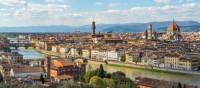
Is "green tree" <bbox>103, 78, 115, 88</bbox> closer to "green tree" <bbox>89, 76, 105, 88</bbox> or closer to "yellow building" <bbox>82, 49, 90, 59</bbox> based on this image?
"green tree" <bbox>89, 76, 105, 88</bbox>

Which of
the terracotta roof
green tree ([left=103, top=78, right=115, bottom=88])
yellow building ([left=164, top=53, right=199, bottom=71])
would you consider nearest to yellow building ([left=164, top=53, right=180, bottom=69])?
yellow building ([left=164, top=53, right=199, bottom=71])

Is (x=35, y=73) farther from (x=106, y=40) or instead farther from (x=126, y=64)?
(x=106, y=40)

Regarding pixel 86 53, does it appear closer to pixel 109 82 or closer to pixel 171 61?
pixel 171 61

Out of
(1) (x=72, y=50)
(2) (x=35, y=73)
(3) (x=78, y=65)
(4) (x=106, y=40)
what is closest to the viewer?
(2) (x=35, y=73)

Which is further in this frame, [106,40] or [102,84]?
[106,40]

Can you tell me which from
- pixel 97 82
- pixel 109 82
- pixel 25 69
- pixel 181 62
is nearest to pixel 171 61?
pixel 181 62

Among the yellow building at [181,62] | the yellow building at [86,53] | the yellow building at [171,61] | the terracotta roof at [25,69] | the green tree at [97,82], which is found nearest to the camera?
the green tree at [97,82]

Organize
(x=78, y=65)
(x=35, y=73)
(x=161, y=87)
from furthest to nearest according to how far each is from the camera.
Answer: (x=78, y=65), (x=35, y=73), (x=161, y=87)

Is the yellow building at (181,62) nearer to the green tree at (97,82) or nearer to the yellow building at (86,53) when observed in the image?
the yellow building at (86,53)

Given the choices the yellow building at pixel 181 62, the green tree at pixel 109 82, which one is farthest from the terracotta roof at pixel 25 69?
the yellow building at pixel 181 62

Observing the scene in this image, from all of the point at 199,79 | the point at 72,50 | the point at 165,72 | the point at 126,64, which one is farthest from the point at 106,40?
the point at 199,79

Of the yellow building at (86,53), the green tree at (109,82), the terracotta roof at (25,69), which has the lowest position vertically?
the yellow building at (86,53)
